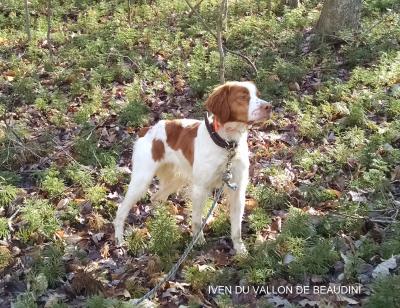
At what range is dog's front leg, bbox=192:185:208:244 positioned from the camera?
5.14 m

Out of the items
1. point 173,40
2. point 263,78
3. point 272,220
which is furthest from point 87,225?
point 173,40

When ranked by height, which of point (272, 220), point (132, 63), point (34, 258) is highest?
point (132, 63)

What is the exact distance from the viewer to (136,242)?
543 centimetres

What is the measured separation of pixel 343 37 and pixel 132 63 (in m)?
4.04

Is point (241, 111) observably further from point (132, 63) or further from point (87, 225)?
point (132, 63)

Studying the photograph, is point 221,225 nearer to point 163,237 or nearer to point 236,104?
point 163,237

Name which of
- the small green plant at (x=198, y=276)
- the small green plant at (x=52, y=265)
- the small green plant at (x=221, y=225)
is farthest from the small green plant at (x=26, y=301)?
the small green plant at (x=221, y=225)

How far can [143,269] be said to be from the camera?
5.05m

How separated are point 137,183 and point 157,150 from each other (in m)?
0.43

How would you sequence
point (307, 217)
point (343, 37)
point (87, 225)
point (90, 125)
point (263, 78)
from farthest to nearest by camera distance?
point (343, 37)
point (263, 78)
point (90, 125)
point (87, 225)
point (307, 217)

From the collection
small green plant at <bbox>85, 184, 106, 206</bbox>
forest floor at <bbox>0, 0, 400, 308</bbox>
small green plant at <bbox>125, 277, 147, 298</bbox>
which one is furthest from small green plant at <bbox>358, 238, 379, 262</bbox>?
small green plant at <bbox>85, 184, 106, 206</bbox>

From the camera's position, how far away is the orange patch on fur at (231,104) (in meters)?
4.77

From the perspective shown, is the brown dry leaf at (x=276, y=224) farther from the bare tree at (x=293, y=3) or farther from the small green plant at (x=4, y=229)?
the bare tree at (x=293, y=3)

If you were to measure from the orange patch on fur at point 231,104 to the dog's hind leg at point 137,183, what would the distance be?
1.20m
